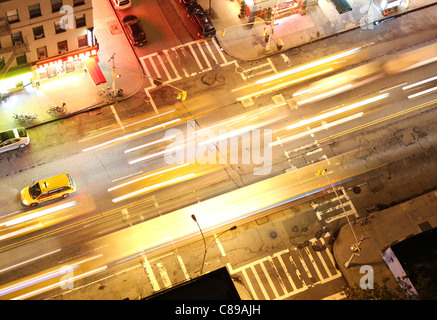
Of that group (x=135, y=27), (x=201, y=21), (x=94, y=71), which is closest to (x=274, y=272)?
(x=94, y=71)

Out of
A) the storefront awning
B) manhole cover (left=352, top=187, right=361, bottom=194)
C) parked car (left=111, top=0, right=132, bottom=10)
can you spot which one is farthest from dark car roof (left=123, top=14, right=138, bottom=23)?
manhole cover (left=352, top=187, right=361, bottom=194)

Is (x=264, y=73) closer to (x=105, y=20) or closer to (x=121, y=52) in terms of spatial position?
(x=121, y=52)

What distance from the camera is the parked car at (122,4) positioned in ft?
193

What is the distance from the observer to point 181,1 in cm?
6009

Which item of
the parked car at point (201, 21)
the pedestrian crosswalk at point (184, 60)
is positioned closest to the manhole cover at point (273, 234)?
the pedestrian crosswalk at point (184, 60)

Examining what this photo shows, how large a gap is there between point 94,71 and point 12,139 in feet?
38.1

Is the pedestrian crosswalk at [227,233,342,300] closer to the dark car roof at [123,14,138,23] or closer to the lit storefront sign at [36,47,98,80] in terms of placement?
the lit storefront sign at [36,47,98,80]

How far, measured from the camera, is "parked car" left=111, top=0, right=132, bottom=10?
5872cm

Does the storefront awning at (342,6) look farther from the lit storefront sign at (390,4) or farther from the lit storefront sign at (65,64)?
the lit storefront sign at (65,64)

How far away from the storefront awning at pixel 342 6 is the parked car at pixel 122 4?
2565 centimetres

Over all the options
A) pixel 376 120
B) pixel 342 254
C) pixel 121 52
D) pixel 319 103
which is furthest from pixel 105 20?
pixel 342 254

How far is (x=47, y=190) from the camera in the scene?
1841 inches

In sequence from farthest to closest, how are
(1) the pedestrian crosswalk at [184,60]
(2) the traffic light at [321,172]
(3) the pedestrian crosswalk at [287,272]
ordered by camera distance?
(1) the pedestrian crosswalk at [184,60], (2) the traffic light at [321,172], (3) the pedestrian crosswalk at [287,272]

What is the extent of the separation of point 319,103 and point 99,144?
24.9m
